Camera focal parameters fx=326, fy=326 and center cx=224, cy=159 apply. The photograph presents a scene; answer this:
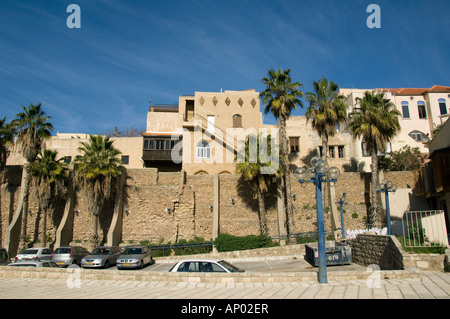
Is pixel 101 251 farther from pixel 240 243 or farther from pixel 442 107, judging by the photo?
pixel 442 107

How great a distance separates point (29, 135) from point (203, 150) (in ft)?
55.4

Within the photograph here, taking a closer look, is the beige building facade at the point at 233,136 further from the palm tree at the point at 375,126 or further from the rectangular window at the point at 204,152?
the palm tree at the point at 375,126

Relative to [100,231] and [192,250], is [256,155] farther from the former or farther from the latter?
[100,231]

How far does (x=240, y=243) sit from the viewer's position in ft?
79.5

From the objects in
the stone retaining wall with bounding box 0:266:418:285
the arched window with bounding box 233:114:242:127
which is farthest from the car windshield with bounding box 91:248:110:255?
the arched window with bounding box 233:114:242:127

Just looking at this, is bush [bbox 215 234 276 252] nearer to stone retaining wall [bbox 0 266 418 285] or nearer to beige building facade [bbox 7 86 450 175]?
beige building facade [bbox 7 86 450 175]

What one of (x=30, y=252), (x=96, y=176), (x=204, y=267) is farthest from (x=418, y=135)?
(x=30, y=252)

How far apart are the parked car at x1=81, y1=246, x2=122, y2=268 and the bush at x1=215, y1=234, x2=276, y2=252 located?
7465 millimetres

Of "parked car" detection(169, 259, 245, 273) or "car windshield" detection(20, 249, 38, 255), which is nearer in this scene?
"parked car" detection(169, 259, 245, 273)

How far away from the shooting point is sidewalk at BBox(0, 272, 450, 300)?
8.52 meters

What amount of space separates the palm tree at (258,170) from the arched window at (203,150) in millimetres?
9127

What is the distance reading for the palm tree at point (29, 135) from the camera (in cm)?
2733

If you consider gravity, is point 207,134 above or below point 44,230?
above
